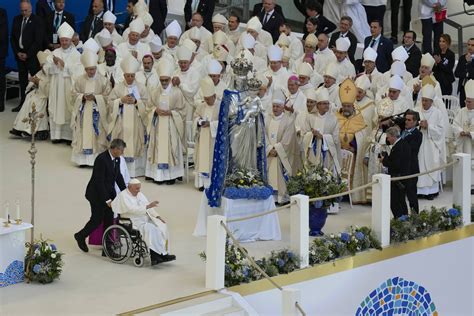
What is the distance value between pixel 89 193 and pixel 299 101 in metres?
4.94

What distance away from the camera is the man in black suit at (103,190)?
57.7 feet

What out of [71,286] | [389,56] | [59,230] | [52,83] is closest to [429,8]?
[389,56]

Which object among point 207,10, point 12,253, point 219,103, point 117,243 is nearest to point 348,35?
point 207,10

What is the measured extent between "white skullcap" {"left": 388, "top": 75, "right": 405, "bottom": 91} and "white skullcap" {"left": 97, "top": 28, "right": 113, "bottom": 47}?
5583mm

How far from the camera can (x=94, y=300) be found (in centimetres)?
1599

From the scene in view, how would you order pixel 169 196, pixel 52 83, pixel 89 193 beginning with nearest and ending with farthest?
pixel 89 193, pixel 169 196, pixel 52 83

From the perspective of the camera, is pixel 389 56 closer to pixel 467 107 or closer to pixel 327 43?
pixel 327 43

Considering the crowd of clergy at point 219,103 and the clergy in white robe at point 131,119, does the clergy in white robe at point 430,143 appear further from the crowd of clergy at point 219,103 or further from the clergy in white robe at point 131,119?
the clergy in white robe at point 131,119

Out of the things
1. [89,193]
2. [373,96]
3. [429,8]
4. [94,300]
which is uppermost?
[429,8]

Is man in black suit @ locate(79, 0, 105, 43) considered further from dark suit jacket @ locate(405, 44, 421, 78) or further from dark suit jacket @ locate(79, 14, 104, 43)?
dark suit jacket @ locate(405, 44, 421, 78)

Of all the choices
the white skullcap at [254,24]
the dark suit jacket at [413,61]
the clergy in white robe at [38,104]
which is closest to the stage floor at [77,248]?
the clergy in white robe at [38,104]

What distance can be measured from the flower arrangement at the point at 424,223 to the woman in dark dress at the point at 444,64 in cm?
496

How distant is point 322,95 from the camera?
20.8m

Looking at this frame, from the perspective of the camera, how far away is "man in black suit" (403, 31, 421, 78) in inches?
945
